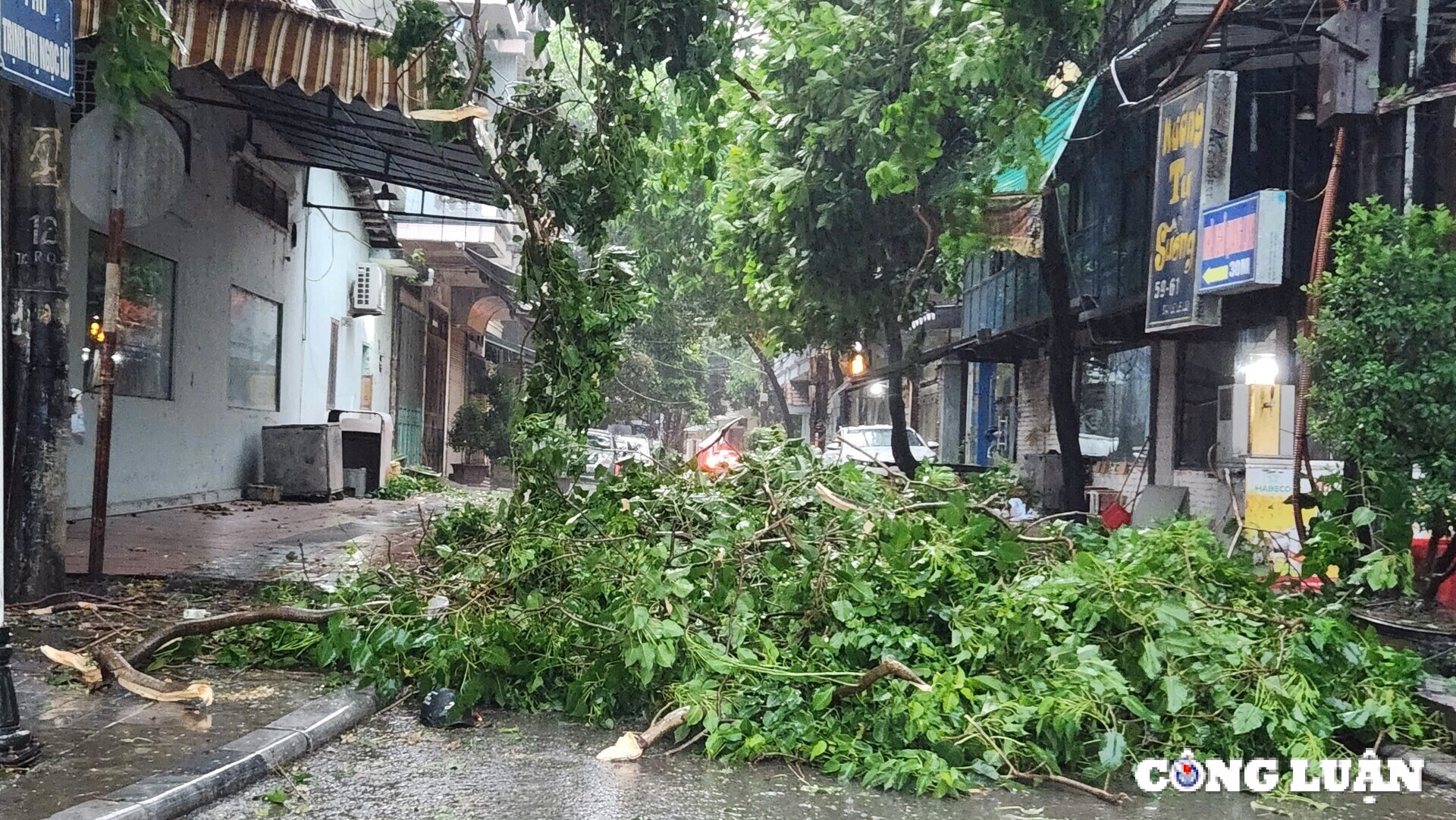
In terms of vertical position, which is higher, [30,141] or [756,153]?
[756,153]

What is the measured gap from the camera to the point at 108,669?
500 cm

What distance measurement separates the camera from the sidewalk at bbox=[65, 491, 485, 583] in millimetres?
7996

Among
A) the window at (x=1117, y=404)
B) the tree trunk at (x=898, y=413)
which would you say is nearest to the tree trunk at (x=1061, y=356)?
the window at (x=1117, y=404)

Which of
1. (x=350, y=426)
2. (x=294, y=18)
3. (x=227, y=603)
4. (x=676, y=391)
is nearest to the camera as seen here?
(x=227, y=603)

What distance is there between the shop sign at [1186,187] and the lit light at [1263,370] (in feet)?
4.57

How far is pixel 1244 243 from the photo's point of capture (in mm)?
10117

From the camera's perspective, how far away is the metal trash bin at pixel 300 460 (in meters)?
14.5

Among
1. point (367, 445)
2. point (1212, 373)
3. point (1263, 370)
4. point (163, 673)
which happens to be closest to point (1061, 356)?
point (1212, 373)

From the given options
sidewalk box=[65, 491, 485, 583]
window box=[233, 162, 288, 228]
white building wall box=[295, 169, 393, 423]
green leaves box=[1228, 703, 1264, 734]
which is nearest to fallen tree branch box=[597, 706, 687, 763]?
green leaves box=[1228, 703, 1264, 734]

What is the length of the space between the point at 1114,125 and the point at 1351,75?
7449mm

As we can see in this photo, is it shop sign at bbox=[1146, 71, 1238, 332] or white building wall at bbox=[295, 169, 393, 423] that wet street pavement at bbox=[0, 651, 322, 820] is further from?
white building wall at bbox=[295, 169, 393, 423]

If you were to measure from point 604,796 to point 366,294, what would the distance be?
1668 cm

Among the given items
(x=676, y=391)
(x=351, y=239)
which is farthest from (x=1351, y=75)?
(x=676, y=391)

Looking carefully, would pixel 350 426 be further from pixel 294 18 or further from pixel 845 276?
pixel 294 18
